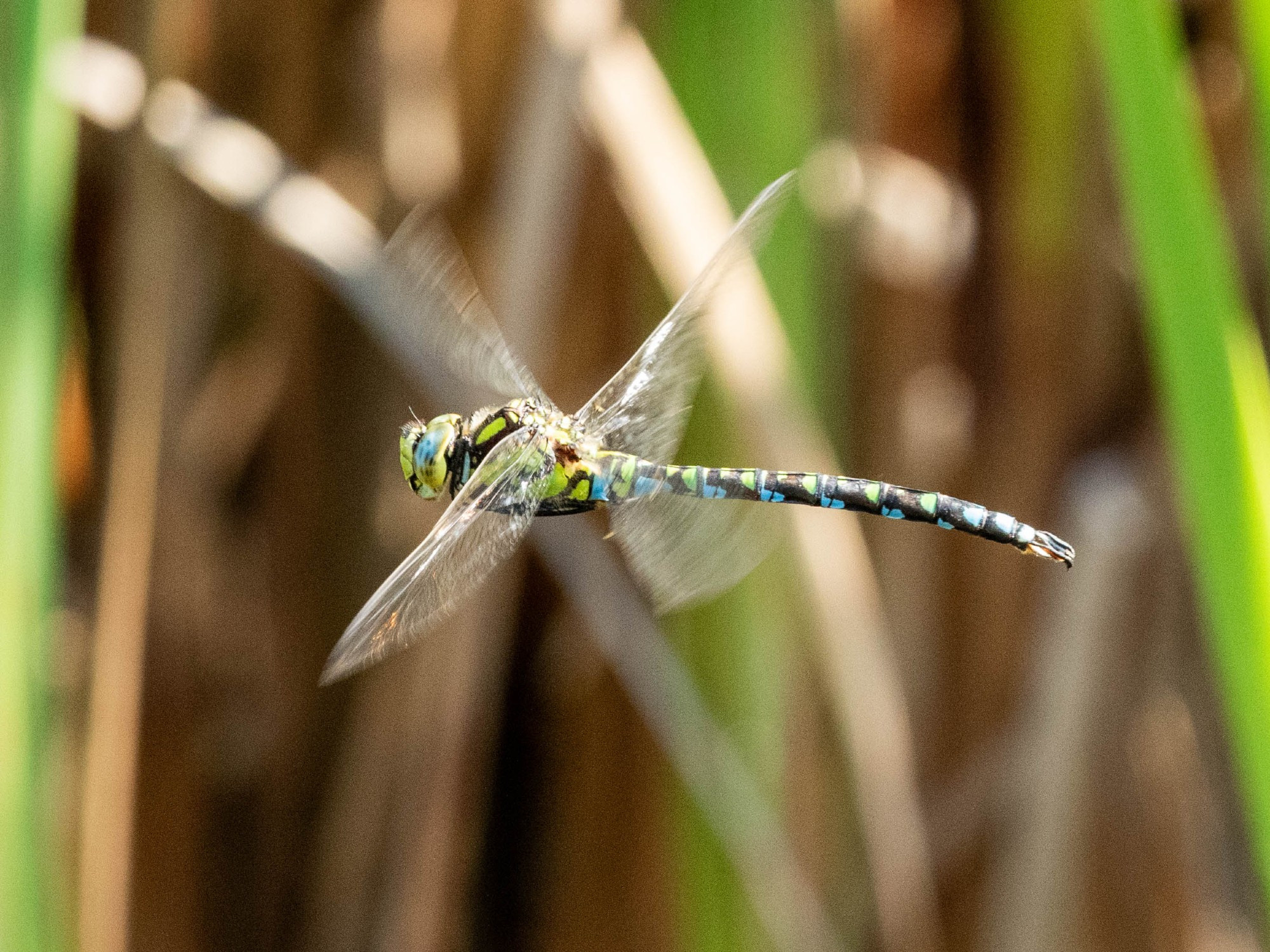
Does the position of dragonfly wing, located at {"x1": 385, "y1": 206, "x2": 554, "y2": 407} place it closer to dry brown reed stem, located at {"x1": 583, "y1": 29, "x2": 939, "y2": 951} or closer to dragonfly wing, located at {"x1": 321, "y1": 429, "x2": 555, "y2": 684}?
dragonfly wing, located at {"x1": 321, "y1": 429, "x2": 555, "y2": 684}

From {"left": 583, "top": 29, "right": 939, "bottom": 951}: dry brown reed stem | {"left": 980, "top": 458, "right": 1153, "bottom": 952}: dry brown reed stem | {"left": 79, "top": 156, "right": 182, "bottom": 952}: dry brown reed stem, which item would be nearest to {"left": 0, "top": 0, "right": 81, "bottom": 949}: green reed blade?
{"left": 79, "top": 156, "right": 182, "bottom": 952}: dry brown reed stem

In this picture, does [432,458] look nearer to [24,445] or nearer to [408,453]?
[408,453]

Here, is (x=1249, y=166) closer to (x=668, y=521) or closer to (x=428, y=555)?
(x=668, y=521)

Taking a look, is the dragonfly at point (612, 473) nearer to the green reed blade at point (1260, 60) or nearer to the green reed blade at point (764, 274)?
the green reed blade at point (764, 274)

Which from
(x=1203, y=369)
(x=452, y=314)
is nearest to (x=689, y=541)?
→ (x=452, y=314)

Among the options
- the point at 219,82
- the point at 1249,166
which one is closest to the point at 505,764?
the point at 219,82
